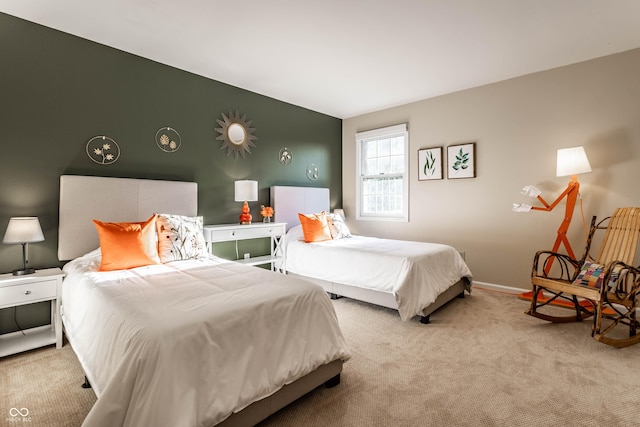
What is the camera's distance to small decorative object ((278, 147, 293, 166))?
4680 mm

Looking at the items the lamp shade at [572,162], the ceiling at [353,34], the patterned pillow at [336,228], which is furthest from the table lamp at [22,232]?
the lamp shade at [572,162]

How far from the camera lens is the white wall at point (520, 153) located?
3287mm

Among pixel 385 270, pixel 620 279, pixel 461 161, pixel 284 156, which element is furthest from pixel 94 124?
pixel 620 279

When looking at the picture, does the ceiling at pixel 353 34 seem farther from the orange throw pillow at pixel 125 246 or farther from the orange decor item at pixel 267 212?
the orange throw pillow at pixel 125 246

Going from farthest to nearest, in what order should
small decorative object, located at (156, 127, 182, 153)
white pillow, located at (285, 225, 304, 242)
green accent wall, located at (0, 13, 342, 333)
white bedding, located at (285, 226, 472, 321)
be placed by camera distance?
white pillow, located at (285, 225, 304, 242)
small decorative object, located at (156, 127, 182, 153)
white bedding, located at (285, 226, 472, 321)
green accent wall, located at (0, 13, 342, 333)

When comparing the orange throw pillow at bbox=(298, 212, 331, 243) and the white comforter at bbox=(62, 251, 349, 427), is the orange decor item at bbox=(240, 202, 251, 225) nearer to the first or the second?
the orange throw pillow at bbox=(298, 212, 331, 243)

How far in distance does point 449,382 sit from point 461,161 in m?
3.17

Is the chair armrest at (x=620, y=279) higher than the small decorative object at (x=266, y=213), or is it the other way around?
the small decorative object at (x=266, y=213)

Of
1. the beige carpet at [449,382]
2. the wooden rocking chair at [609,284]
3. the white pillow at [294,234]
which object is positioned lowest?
the beige carpet at [449,382]

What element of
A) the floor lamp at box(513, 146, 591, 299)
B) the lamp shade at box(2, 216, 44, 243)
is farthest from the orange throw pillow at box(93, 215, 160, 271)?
the floor lamp at box(513, 146, 591, 299)

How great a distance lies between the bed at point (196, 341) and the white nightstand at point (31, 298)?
0.08 meters

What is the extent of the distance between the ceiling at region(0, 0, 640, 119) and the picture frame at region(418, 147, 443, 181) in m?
0.99

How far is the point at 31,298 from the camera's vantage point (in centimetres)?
233

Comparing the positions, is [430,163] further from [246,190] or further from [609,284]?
[246,190]
